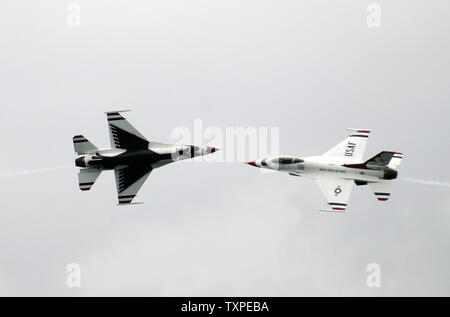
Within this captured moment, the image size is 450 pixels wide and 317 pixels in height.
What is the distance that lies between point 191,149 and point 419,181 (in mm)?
17602

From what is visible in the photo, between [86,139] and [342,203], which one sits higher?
[86,139]

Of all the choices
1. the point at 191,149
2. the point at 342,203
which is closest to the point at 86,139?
the point at 191,149

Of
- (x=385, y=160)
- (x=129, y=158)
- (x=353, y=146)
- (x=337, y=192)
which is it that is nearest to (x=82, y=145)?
(x=129, y=158)

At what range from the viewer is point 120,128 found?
74125 mm

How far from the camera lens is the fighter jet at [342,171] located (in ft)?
240

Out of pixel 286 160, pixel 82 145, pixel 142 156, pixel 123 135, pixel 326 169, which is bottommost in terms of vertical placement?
pixel 326 169

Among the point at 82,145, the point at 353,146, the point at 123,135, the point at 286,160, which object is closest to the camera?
the point at 123,135

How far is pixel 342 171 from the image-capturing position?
2906 inches

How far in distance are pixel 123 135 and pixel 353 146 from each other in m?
18.4

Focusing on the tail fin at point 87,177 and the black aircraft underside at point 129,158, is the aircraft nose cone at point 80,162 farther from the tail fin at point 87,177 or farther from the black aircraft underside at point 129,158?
the tail fin at point 87,177

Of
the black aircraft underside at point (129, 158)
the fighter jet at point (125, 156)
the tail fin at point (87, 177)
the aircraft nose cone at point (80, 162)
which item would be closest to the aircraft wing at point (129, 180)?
the fighter jet at point (125, 156)

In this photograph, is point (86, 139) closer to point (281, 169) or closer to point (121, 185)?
point (121, 185)

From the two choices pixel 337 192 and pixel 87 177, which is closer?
pixel 337 192

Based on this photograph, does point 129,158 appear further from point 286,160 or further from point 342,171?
point 342,171
